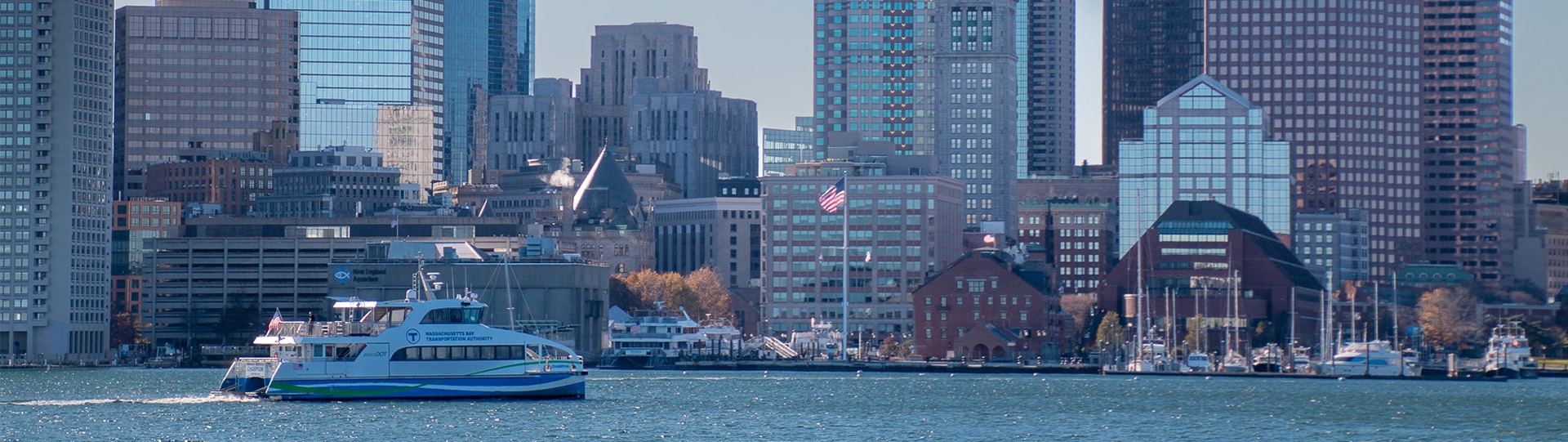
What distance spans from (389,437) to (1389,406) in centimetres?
7217

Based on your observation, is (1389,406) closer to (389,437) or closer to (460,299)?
(460,299)

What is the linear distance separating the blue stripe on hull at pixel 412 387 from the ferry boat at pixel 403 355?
0.14ft

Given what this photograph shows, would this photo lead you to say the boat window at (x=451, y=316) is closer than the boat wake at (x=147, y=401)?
Yes

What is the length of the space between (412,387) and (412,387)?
0.13 meters

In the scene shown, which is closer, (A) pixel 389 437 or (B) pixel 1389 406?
(A) pixel 389 437

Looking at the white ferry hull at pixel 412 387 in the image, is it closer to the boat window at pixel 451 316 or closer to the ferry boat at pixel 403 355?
the ferry boat at pixel 403 355

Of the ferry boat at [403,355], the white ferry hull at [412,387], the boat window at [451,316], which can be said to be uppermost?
the boat window at [451,316]

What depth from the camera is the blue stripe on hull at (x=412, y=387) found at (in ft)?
478

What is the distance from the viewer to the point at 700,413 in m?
153

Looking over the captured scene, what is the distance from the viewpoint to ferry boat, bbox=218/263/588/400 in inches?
5733

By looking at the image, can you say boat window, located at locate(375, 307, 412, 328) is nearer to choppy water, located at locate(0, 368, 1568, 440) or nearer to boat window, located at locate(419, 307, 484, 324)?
boat window, located at locate(419, 307, 484, 324)

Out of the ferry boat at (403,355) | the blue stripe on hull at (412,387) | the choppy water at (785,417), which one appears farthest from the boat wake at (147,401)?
the ferry boat at (403,355)

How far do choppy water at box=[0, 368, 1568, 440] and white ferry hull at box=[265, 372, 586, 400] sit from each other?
0.79 metres

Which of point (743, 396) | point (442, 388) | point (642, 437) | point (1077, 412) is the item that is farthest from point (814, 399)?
point (642, 437)
